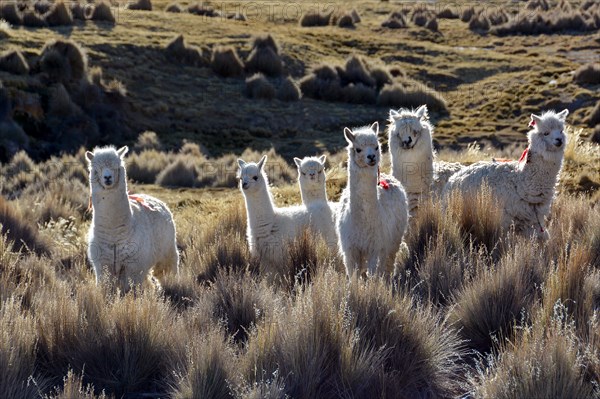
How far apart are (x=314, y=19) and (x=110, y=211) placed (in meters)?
35.7

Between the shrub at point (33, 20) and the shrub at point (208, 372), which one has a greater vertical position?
the shrub at point (208, 372)

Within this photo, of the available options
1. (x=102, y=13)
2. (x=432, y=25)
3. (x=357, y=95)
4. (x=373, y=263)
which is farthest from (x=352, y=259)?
(x=432, y=25)

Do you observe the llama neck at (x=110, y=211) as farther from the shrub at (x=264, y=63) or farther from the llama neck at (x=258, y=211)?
the shrub at (x=264, y=63)

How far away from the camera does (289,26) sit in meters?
41.2

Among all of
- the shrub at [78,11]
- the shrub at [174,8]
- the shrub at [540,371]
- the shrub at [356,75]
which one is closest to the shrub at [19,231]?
the shrub at [540,371]

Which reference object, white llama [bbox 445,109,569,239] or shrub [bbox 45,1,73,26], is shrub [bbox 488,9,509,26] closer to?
shrub [bbox 45,1,73,26]

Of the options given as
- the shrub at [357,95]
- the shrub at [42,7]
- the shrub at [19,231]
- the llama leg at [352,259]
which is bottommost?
the shrub at [357,95]

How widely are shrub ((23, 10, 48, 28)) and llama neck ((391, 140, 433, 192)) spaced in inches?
899

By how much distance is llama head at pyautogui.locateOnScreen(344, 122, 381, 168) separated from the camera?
26.1 feet

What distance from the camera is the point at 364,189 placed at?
8086 mm

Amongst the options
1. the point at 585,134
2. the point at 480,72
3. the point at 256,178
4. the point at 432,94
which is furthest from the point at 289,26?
the point at 256,178

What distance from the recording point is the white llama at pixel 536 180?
365 inches

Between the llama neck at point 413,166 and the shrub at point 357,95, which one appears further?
the shrub at point 357,95

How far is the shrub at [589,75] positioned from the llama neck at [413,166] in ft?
63.8
